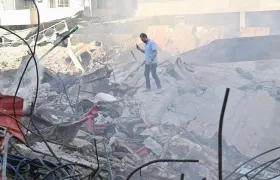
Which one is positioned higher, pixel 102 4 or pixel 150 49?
pixel 102 4

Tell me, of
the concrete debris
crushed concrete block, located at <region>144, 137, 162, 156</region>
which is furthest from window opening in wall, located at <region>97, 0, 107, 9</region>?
crushed concrete block, located at <region>144, 137, 162, 156</region>

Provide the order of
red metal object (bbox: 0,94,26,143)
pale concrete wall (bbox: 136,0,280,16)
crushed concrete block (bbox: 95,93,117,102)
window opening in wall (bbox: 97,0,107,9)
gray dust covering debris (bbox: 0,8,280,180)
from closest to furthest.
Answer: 1. red metal object (bbox: 0,94,26,143)
2. gray dust covering debris (bbox: 0,8,280,180)
3. crushed concrete block (bbox: 95,93,117,102)
4. pale concrete wall (bbox: 136,0,280,16)
5. window opening in wall (bbox: 97,0,107,9)

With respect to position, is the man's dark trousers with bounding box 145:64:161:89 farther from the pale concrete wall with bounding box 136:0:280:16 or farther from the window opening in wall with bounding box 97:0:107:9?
the window opening in wall with bounding box 97:0:107:9

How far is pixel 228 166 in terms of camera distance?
23.0ft

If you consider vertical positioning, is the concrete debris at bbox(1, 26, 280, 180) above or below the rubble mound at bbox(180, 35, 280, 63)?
below

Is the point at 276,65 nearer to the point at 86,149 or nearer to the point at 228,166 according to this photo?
the point at 228,166

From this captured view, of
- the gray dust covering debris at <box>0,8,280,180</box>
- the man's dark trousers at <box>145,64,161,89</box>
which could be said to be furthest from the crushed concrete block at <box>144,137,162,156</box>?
the man's dark trousers at <box>145,64,161,89</box>

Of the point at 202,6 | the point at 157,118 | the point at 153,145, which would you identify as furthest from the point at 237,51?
the point at 202,6

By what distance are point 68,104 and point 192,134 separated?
11.3 feet

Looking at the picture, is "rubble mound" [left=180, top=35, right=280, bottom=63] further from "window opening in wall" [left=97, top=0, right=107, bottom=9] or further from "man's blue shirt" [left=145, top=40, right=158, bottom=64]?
"window opening in wall" [left=97, top=0, right=107, bottom=9]

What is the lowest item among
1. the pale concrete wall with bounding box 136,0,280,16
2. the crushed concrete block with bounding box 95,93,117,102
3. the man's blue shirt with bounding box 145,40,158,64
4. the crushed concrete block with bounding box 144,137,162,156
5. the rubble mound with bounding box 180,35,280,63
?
the crushed concrete block with bounding box 144,137,162,156

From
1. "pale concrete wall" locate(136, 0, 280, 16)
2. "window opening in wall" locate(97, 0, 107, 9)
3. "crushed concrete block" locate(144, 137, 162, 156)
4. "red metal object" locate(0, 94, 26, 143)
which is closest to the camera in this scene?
"red metal object" locate(0, 94, 26, 143)

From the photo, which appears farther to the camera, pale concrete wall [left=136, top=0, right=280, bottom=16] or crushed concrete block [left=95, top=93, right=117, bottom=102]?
pale concrete wall [left=136, top=0, right=280, bottom=16]

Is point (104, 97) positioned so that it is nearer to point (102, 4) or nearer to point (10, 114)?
point (10, 114)
